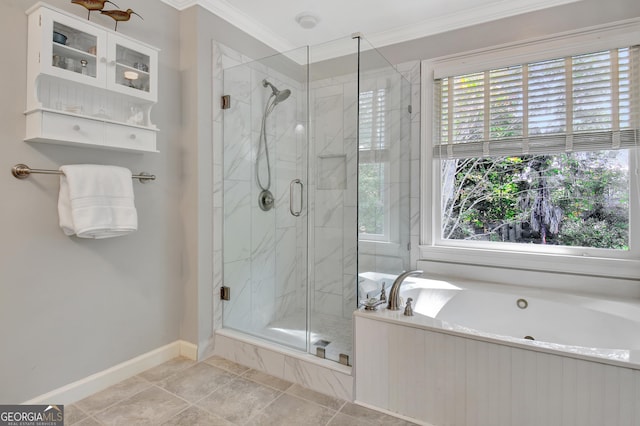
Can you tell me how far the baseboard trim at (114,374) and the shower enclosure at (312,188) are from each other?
0.37 meters

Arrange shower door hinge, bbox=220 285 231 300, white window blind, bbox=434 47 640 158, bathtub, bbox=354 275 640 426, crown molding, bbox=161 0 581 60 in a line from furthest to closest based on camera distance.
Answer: shower door hinge, bbox=220 285 231 300 → crown molding, bbox=161 0 581 60 → white window blind, bbox=434 47 640 158 → bathtub, bbox=354 275 640 426

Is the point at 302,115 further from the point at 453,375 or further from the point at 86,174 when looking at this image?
the point at 453,375

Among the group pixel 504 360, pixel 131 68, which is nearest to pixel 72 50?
pixel 131 68

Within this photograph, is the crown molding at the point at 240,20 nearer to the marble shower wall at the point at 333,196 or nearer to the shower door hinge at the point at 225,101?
the shower door hinge at the point at 225,101

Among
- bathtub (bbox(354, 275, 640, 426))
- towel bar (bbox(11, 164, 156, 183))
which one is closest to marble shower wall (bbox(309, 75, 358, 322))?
bathtub (bbox(354, 275, 640, 426))

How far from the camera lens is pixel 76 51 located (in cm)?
173

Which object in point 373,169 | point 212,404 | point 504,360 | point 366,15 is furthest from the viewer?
point 366,15

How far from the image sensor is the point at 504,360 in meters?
1.54

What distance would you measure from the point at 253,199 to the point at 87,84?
1.18m

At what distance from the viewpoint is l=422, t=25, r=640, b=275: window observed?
2.22 metres

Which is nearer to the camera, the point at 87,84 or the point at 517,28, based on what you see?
the point at 87,84

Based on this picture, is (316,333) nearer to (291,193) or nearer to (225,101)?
(291,193)

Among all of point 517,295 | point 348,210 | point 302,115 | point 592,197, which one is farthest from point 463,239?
point 302,115

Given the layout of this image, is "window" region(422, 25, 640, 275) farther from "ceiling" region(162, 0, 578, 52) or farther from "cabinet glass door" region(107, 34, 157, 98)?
"cabinet glass door" region(107, 34, 157, 98)
